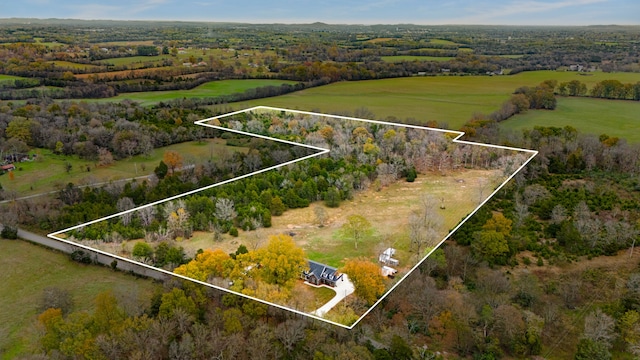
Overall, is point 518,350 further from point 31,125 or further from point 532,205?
point 31,125

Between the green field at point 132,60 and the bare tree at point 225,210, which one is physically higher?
the green field at point 132,60

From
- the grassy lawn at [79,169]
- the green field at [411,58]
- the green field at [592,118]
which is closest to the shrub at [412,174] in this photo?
the grassy lawn at [79,169]

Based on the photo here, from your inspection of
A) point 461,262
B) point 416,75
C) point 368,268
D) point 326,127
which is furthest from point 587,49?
point 368,268

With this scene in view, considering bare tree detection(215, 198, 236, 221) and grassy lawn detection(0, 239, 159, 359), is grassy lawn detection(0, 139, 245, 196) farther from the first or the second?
bare tree detection(215, 198, 236, 221)

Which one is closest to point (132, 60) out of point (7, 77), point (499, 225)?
point (7, 77)

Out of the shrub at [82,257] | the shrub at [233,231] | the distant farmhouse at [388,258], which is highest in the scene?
the shrub at [233,231]

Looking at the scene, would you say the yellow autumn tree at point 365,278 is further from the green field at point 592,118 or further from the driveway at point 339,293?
the green field at point 592,118
